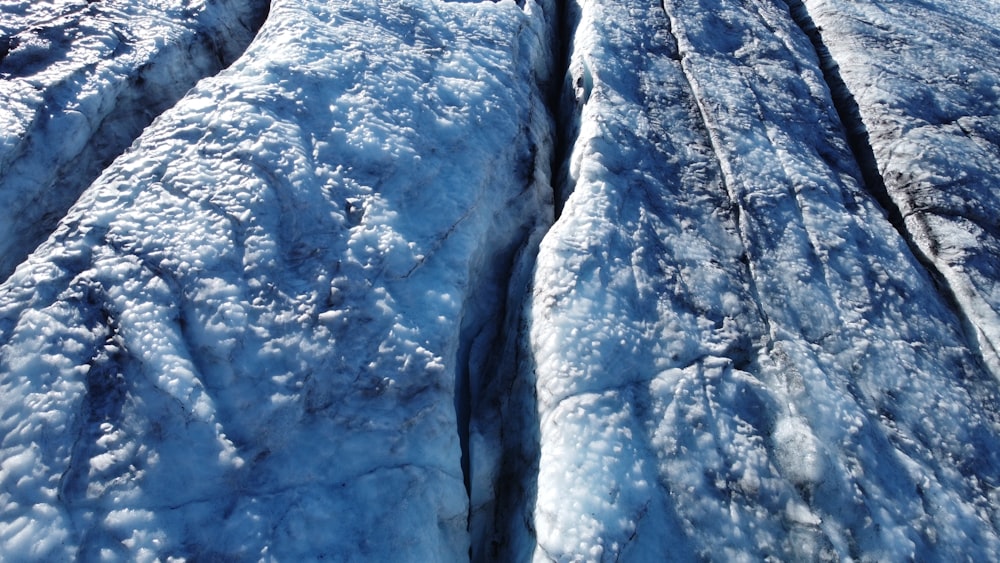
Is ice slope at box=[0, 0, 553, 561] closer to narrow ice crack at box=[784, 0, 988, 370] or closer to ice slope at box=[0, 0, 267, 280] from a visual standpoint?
ice slope at box=[0, 0, 267, 280]

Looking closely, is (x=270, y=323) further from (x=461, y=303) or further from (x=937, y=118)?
(x=937, y=118)

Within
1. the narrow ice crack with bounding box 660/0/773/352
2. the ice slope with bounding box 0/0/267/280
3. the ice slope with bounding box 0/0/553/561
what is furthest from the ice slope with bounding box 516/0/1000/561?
the ice slope with bounding box 0/0/267/280

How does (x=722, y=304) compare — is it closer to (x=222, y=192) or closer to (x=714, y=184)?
(x=714, y=184)

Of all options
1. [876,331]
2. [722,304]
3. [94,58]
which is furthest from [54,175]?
[876,331]

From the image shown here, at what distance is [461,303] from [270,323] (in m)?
0.66

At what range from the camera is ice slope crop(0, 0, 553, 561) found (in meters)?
1.74

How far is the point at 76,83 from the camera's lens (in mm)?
2498

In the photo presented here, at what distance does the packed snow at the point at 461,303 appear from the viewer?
1835mm

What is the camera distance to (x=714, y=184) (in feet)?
9.45

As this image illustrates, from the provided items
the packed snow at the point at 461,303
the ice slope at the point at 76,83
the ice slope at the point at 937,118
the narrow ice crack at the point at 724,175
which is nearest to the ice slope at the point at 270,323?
the packed snow at the point at 461,303

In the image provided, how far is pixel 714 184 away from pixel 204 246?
2.15 m

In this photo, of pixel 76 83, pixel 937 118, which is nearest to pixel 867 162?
pixel 937 118

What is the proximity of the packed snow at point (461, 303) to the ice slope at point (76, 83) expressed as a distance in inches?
0.5

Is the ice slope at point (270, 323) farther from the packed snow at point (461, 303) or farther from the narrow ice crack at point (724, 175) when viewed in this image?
the narrow ice crack at point (724, 175)
